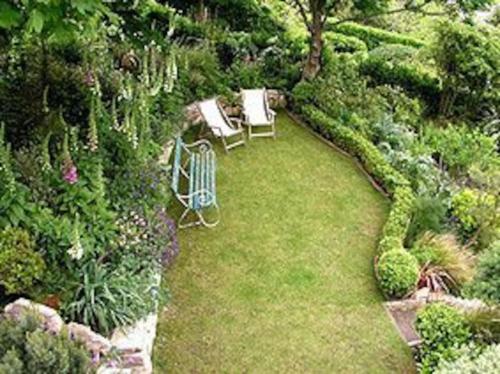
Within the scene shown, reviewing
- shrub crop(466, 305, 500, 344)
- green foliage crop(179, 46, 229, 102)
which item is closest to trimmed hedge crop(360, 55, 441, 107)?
green foliage crop(179, 46, 229, 102)

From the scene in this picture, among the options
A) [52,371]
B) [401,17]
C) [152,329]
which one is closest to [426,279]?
[152,329]

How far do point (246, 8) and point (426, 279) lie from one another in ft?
32.6

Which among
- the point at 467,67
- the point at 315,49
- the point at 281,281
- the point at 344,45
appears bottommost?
the point at 281,281

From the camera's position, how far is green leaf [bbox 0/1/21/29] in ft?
13.1

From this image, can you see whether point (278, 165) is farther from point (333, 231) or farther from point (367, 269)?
point (367, 269)

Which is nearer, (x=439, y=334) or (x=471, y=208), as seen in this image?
(x=439, y=334)

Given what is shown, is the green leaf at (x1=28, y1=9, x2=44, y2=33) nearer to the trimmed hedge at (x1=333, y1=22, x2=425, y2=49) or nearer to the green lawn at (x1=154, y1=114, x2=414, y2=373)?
the green lawn at (x1=154, y1=114, x2=414, y2=373)

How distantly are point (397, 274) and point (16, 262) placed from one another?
456cm

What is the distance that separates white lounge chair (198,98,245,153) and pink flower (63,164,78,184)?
4848mm

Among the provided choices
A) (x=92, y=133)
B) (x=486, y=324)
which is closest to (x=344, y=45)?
(x=486, y=324)

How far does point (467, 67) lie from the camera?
1380 cm

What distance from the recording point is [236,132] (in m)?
11.1

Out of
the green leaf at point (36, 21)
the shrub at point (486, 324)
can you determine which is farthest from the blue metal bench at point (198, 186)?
the green leaf at point (36, 21)

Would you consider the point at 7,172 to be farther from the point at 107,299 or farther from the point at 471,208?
the point at 471,208
